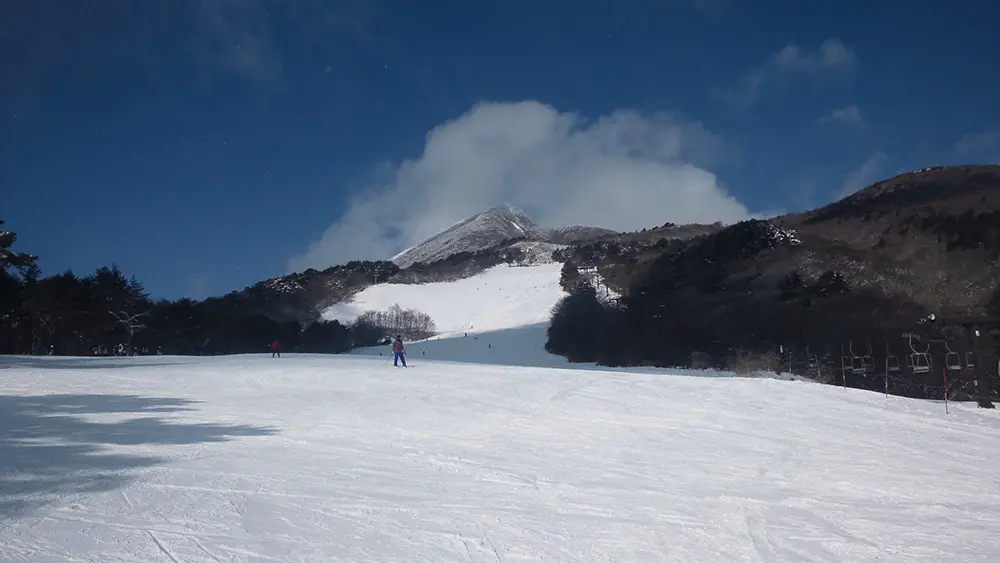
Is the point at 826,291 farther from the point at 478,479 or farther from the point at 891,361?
the point at 478,479

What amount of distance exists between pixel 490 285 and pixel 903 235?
9040 centimetres

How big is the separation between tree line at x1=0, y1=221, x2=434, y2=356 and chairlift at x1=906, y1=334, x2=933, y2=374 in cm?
4834

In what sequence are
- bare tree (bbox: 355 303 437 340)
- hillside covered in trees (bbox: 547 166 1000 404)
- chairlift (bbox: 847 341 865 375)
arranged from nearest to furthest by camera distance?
chairlift (bbox: 847 341 865 375)
hillside covered in trees (bbox: 547 166 1000 404)
bare tree (bbox: 355 303 437 340)

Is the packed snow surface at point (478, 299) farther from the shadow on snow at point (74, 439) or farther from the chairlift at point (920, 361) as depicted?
the shadow on snow at point (74, 439)

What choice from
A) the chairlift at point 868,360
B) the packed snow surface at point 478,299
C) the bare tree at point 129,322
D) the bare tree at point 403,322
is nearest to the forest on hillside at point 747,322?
the chairlift at point 868,360

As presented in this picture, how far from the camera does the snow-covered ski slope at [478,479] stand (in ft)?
19.5

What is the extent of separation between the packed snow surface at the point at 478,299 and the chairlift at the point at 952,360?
61822 mm

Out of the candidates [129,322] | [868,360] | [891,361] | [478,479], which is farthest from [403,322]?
[478,479]

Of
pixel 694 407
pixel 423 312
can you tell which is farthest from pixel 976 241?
pixel 423 312

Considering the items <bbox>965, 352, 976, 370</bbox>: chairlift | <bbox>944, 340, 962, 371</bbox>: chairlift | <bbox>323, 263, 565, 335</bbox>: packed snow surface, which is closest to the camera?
<bbox>965, 352, 976, 370</bbox>: chairlift

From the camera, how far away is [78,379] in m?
19.3

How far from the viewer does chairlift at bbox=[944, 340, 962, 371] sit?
2647 cm

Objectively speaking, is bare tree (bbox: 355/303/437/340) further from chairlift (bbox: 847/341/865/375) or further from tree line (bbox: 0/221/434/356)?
chairlift (bbox: 847/341/865/375)

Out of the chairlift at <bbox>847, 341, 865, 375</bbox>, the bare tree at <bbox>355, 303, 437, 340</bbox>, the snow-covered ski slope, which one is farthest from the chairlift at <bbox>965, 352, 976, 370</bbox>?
the bare tree at <bbox>355, 303, 437, 340</bbox>
